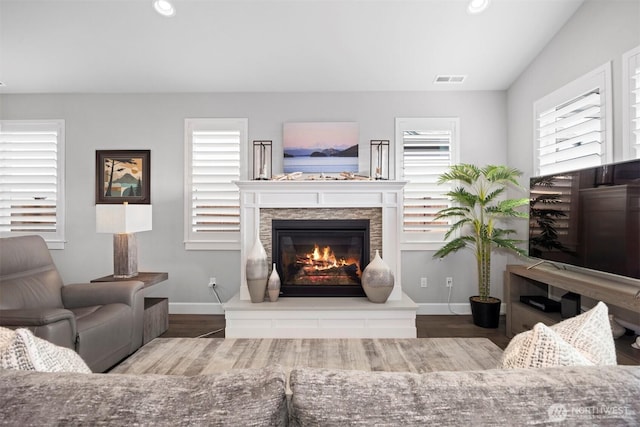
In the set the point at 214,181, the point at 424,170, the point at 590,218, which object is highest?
the point at 424,170

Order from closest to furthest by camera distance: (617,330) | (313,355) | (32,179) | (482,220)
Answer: (313,355) → (617,330) → (482,220) → (32,179)

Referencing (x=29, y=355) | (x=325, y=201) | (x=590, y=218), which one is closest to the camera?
(x=29, y=355)

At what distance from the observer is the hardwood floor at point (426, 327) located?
3.39 meters

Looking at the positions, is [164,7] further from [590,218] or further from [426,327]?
[426,327]

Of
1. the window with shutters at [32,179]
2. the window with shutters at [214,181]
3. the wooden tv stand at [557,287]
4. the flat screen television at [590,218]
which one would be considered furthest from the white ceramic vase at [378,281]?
the window with shutters at [32,179]

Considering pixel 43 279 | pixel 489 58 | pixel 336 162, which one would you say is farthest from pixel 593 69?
pixel 43 279

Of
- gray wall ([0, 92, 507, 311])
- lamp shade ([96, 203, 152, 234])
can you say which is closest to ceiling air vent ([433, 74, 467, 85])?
gray wall ([0, 92, 507, 311])

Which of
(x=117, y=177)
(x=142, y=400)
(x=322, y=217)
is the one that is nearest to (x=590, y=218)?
(x=322, y=217)

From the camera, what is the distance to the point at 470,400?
0.60 m

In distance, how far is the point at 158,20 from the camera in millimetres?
3180

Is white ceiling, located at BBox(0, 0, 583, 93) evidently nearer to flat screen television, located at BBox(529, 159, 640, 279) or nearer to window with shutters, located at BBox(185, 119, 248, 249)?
window with shutters, located at BBox(185, 119, 248, 249)

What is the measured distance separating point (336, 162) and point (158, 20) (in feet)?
7.33

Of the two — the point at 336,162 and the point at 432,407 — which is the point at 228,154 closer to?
the point at 336,162

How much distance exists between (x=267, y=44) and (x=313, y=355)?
9.70ft
